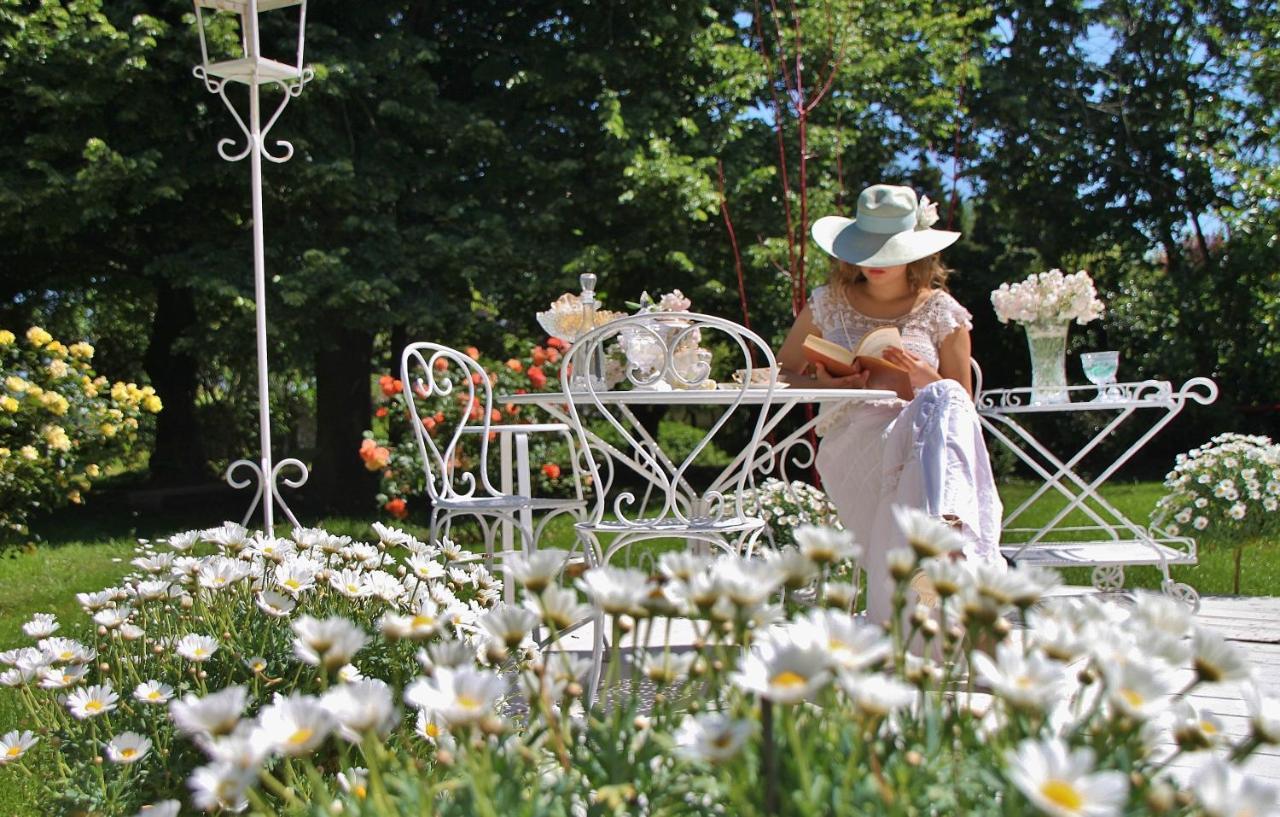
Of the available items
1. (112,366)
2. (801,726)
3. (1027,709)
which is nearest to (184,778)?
(801,726)

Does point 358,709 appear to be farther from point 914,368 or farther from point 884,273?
point 884,273

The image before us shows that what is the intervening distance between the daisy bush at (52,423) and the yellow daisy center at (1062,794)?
13.0 ft

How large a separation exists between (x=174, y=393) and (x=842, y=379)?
323 inches

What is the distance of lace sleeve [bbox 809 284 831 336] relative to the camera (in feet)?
11.7

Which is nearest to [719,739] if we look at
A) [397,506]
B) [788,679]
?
[788,679]

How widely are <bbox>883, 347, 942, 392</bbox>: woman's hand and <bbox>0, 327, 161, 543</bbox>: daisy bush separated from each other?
2835 mm

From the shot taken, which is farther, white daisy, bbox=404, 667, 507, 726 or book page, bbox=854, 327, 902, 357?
book page, bbox=854, 327, 902, 357

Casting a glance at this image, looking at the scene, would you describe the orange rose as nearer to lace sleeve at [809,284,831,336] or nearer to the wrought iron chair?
the wrought iron chair

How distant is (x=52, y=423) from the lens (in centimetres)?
416

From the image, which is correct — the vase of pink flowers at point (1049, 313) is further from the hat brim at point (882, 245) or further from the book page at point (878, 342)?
the book page at point (878, 342)

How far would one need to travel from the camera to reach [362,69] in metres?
7.18

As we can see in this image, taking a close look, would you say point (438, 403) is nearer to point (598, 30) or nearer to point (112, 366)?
point (598, 30)

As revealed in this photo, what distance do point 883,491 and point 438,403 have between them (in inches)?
145

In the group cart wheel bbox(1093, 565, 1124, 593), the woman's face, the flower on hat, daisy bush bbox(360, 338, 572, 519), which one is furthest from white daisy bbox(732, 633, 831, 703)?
daisy bush bbox(360, 338, 572, 519)
